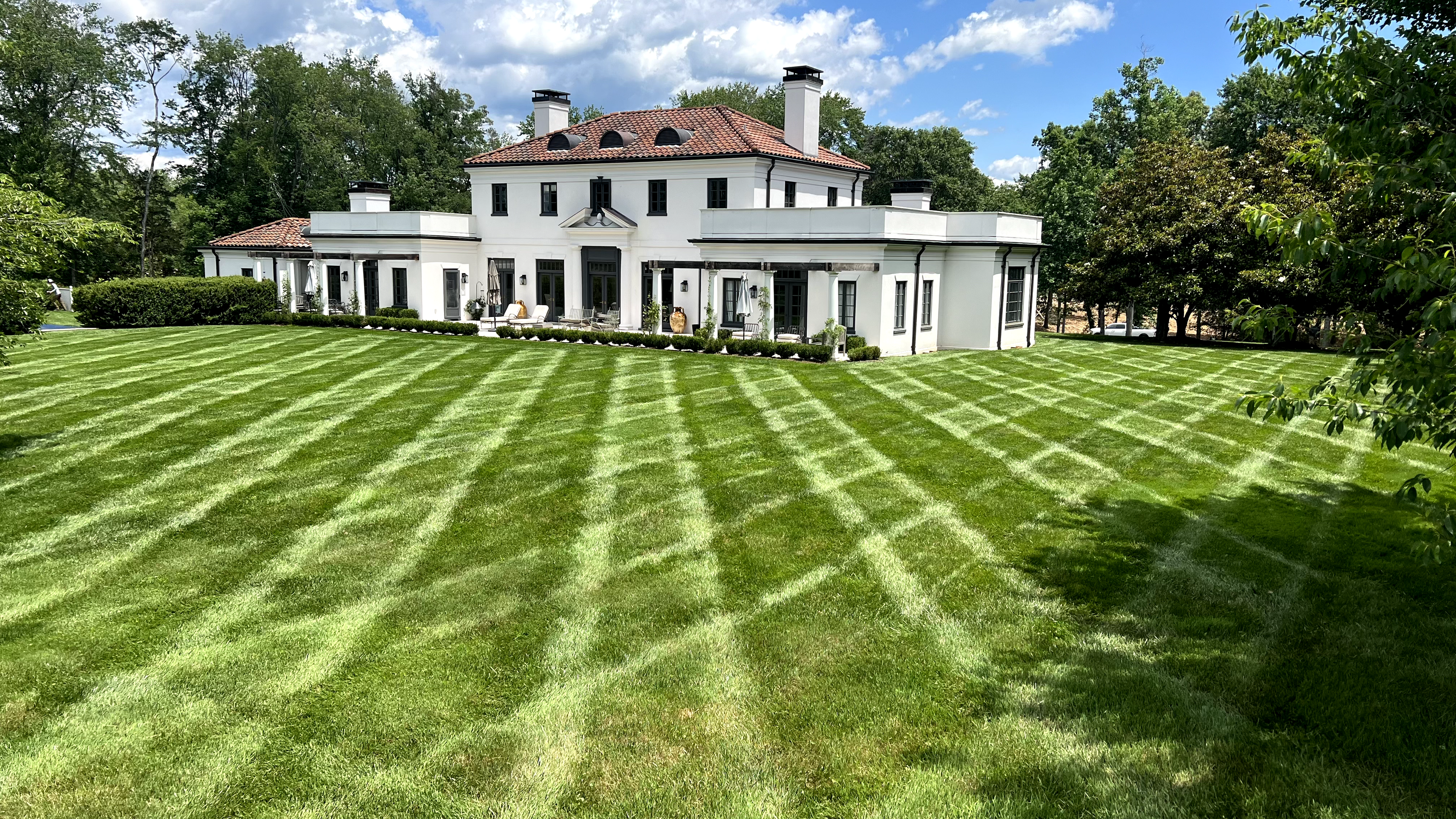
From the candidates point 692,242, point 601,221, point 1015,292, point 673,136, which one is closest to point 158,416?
point 692,242

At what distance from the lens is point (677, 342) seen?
98.2 ft

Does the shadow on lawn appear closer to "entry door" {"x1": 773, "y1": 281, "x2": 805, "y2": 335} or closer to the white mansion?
the white mansion

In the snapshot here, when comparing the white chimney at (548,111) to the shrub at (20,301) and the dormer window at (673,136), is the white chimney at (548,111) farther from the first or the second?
the shrub at (20,301)

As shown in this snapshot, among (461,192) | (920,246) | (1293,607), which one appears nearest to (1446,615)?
(1293,607)

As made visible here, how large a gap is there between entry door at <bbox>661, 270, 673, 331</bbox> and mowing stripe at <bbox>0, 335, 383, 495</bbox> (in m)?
11.1

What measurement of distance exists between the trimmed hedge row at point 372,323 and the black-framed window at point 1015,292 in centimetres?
1927

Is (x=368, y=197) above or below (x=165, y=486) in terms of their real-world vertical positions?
above

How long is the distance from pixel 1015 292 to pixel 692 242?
11858mm

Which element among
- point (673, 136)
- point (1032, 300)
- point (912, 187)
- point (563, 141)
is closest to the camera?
point (912, 187)

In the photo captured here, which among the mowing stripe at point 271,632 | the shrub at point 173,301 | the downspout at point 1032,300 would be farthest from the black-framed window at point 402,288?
the mowing stripe at point 271,632

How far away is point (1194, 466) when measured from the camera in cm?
1408

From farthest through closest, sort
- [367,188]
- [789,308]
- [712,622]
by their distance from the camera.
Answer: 1. [367,188]
2. [789,308]
3. [712,622]

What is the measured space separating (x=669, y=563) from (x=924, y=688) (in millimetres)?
3488

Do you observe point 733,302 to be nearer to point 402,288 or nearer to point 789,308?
point 789,308
